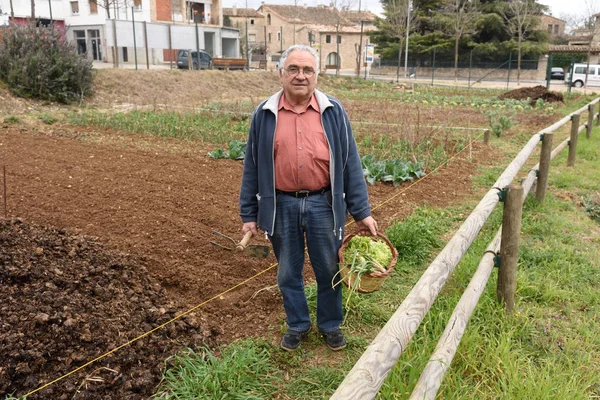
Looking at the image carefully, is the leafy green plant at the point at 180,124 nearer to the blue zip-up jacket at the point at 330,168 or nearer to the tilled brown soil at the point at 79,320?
the tilled brown soil at the point at 79,320

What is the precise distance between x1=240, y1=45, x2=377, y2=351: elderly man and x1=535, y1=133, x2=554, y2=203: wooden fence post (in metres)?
3.86

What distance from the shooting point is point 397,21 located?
4453cm

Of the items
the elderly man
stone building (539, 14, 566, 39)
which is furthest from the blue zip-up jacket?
stone building (539, 14, 566, 39)

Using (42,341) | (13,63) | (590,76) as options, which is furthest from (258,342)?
(590,76)

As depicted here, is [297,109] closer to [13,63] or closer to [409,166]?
[409,166]

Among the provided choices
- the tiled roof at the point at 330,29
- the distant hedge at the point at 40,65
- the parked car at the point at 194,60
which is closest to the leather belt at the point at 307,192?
the distant hedge at the point at 40,65

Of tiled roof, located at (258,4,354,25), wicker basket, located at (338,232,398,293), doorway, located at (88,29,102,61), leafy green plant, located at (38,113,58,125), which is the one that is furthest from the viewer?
tiled roof, located at (258,4,354,25)

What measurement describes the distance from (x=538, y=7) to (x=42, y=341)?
4643cm

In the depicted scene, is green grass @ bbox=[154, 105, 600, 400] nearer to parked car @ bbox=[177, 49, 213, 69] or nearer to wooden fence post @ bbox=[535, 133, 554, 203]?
wooden fence post @ bbox=[535, 133, 554, 203]

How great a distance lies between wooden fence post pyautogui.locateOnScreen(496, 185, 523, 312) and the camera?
11.6 ft

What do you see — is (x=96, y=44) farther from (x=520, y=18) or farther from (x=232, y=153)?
(x=232, y=153)

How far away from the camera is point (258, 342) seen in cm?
333

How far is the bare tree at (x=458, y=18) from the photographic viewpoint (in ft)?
128

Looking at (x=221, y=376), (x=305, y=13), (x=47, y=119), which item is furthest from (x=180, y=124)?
(x=305, y=13)
